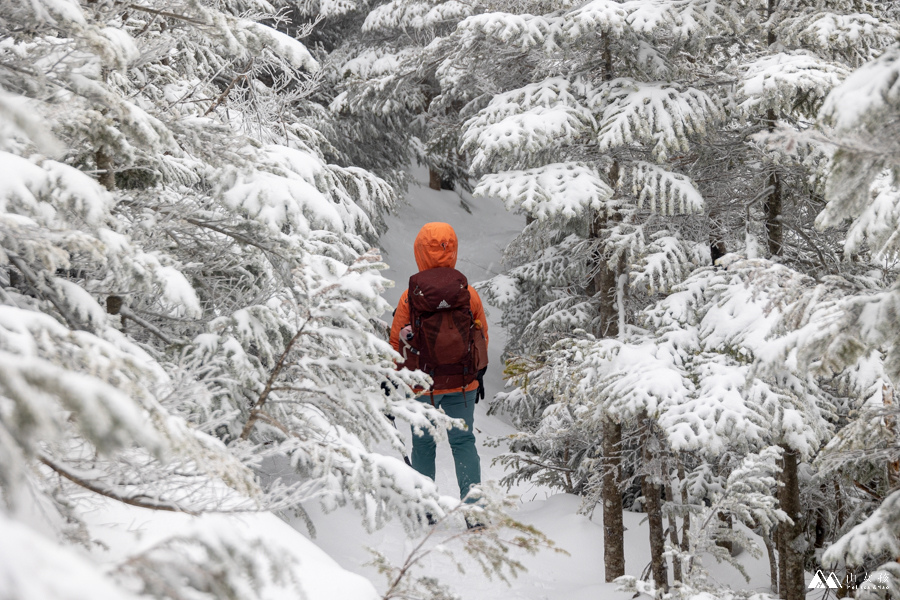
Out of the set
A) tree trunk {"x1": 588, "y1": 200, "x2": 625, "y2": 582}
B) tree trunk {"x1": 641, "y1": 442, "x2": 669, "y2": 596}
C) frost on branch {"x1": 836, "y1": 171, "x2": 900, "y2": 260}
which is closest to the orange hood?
tree trunk {"x1": 588, "y1": 200, "x2": 625, "y2": 582}

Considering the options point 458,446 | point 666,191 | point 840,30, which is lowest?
point 458,446

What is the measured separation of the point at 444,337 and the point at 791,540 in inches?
128

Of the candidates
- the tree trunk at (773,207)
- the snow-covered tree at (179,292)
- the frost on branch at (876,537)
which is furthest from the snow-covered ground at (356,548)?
the tree trunk at (773,207)

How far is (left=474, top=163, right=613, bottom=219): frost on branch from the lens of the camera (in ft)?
16.2

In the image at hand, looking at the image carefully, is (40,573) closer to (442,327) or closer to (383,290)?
(383,290)

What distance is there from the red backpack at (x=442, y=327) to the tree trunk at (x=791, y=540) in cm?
269

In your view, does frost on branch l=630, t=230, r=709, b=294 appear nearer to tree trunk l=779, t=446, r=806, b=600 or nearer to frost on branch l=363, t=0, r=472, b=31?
tree trunk l=779, t=446, r=806, b=600

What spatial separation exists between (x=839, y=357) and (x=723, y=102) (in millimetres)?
3371

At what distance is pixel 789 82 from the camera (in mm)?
4176

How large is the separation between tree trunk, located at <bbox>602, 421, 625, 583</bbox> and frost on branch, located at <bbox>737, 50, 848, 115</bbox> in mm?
2957

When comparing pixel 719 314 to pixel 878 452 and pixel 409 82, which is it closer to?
pixel 878 452

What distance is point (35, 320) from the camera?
1.51 metres

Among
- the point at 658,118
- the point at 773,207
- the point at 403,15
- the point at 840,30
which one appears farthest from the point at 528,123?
the point at 403,15

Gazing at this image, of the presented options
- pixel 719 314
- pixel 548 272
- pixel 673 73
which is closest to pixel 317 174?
pixel 719 314
